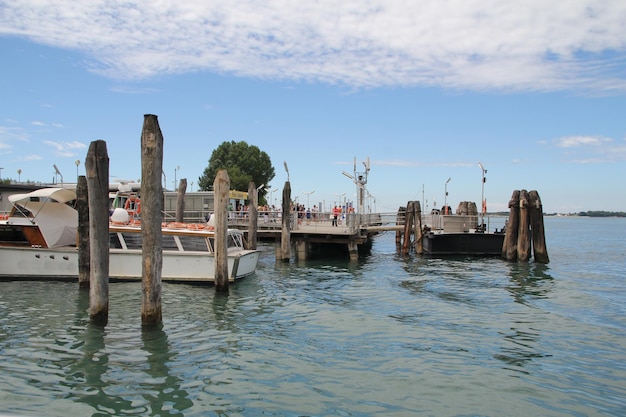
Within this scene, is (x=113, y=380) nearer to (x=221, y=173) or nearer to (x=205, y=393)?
(x=205, y=393)

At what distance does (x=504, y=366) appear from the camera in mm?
10188

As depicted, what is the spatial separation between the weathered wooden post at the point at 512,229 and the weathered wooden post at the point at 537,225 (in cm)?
79

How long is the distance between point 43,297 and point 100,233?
6580 mm

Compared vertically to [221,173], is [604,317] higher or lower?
lower

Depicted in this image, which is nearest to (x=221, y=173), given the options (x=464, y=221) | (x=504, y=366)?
(x=504, y=366)

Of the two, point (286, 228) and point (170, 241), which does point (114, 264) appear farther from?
point (286, 228)

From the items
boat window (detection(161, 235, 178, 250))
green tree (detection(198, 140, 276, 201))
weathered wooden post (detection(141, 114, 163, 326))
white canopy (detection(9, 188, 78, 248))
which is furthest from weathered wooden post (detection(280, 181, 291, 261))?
green tree (detection(198, 140, 276, 201))

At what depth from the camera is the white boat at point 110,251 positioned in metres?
19.5

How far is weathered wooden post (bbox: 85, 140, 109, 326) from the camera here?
459 inches

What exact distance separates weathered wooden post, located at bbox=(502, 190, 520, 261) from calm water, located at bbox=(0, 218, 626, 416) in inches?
374

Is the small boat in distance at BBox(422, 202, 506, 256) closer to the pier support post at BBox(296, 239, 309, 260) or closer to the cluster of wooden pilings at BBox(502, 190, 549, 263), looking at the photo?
the cluster of wooden pilings at BBox(502, 190, 549, 263)

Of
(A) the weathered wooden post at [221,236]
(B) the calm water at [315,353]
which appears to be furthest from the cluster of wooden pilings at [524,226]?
(A) the weathered wooden post at [221,236]

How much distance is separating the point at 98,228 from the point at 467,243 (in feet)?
84.3

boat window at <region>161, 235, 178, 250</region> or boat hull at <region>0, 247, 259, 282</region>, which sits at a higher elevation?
boat window at <region>161, 235, 178, 250</region>
